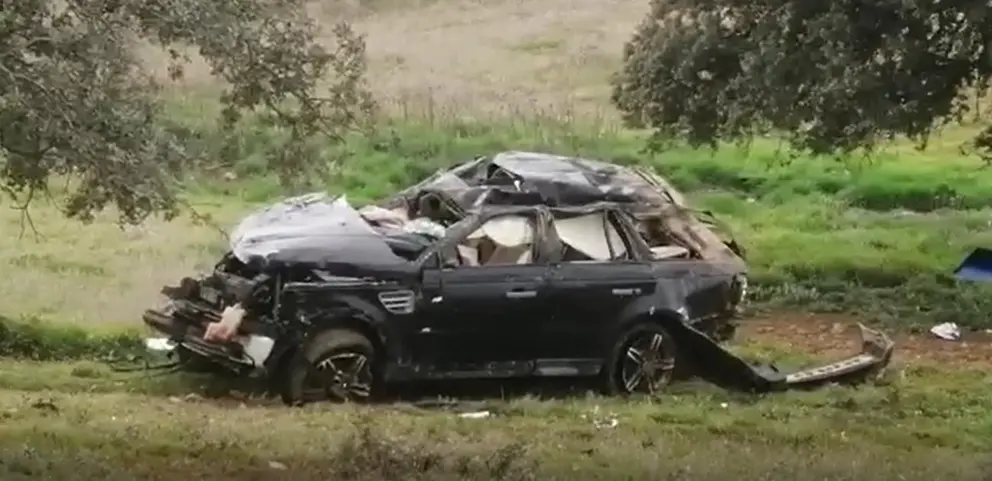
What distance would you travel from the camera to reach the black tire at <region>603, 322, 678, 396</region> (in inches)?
→ 465

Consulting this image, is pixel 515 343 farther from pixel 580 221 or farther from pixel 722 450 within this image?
pixel 722 450

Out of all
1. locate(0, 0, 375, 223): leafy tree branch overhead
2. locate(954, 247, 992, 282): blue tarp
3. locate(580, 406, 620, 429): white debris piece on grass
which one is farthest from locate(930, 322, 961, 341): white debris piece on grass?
locate(0, 0, 375, 223): leafy tree branch overhead

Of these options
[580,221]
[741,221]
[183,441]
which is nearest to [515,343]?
[580,221]

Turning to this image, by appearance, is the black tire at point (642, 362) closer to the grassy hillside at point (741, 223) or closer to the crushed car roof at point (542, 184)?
the crushed car roof at point (542, 184)

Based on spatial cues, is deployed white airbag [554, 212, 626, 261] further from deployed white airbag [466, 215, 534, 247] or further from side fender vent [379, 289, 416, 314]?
side fender vent [379, 289, 416, 314]

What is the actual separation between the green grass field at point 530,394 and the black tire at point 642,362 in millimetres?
239

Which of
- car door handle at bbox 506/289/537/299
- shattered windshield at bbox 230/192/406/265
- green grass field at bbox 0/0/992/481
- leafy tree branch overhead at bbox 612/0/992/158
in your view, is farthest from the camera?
car door handle at bbox 506/289/537/299

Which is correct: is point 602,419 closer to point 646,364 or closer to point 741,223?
point 646,364

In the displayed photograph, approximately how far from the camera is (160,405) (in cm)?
1029

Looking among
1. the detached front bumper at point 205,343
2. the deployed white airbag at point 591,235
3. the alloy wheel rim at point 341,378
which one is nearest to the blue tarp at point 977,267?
the deployed white airbag at point 591,235

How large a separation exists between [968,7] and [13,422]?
6.18 metres

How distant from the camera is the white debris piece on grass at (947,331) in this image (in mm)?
15250

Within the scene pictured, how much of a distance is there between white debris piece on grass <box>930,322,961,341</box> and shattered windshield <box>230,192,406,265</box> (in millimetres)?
6689

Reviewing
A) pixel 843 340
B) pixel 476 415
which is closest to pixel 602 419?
pixel 476 415
